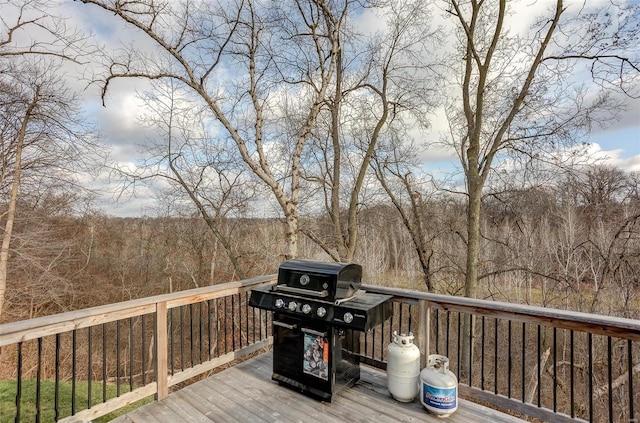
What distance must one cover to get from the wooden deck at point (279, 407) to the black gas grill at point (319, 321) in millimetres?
114

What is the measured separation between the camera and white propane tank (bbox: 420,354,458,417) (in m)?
2.36

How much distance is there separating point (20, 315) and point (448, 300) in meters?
9.63

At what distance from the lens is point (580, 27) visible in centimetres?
588

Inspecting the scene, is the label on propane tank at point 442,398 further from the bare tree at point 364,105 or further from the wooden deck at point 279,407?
the bare tree at point 364,105

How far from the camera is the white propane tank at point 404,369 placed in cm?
258

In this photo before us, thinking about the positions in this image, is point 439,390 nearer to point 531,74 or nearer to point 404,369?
point 404,369

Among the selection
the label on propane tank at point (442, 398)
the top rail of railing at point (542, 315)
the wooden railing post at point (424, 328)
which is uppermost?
the top rail of railing at point (542, 315)

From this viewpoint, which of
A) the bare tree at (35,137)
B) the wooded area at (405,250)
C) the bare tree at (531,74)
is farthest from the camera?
the wooded area at (405,250)

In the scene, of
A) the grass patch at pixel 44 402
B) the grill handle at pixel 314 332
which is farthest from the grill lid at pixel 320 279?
the grass patch at pixel 44 402

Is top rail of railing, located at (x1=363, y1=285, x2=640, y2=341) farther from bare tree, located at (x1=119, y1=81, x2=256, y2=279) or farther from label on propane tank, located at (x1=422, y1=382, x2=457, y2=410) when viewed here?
bare tree, located at (x1=119, y1=81, x2=256, y2=279)

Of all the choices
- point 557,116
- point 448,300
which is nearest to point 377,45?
point 557,116

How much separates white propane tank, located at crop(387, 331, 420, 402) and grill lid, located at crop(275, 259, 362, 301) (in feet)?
1.91

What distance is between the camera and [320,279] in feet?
8.68

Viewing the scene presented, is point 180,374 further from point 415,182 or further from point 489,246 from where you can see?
point 489,246
